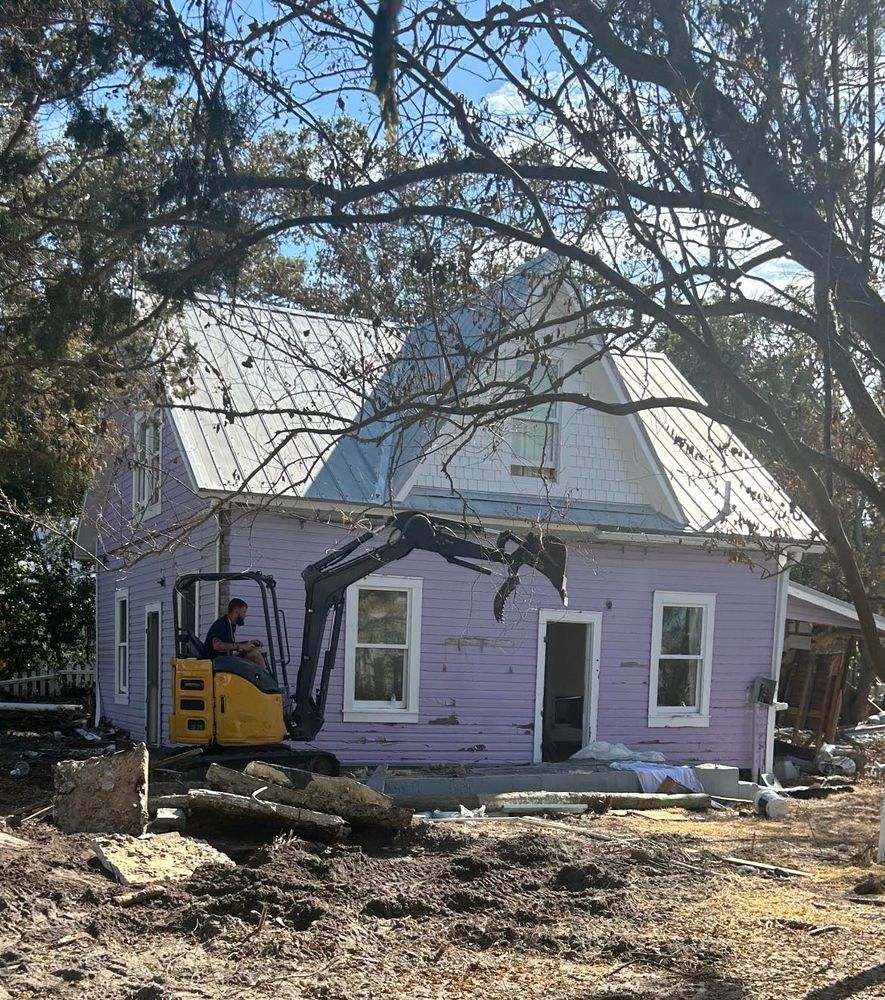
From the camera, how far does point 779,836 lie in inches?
519

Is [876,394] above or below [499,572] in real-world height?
above

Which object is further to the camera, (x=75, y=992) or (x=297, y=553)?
(x=297, y=553)

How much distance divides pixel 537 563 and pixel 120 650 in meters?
11.5

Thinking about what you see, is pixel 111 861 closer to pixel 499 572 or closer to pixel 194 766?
pixel 194 766

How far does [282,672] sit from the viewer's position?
14703mm

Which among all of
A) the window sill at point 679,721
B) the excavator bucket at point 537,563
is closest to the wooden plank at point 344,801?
the excavator bucket at point 537,563

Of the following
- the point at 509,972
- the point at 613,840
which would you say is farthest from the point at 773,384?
the point at 509,972

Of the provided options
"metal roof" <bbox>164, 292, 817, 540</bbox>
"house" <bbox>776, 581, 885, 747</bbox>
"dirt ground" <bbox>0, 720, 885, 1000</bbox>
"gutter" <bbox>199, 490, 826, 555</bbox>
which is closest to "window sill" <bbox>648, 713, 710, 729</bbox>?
"house" <bbox>776, 581, 885, 747</bbox>

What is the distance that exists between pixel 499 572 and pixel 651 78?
398 inches

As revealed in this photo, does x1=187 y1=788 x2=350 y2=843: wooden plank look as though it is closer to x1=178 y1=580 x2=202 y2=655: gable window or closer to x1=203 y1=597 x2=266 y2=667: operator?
x1=203 y1=597 x2=266 y2=667: operator

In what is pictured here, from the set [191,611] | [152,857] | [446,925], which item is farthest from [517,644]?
[446,925]

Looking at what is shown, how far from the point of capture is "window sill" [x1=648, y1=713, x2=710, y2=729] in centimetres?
→ 1788

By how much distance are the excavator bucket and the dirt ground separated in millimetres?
2337

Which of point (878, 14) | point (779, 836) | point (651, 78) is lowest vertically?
point (779, 836)
